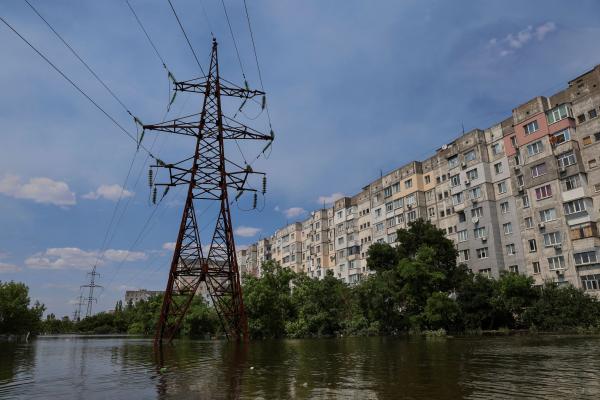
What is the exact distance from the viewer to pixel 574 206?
62188 millimetres

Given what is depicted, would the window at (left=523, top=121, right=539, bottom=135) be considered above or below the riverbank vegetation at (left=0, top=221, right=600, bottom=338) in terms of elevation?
above

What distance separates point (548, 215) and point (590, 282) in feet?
36.3

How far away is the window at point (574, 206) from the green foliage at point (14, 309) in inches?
4232

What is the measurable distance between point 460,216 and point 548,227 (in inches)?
744

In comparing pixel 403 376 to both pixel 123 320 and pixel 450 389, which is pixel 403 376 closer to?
pixel 450 389

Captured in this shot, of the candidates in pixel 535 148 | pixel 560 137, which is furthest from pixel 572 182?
pixel 535 148

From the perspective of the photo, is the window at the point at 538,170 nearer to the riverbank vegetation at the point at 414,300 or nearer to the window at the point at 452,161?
the riverbank vegetation at the point at 414,300

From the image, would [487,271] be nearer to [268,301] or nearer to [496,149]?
[496,149]

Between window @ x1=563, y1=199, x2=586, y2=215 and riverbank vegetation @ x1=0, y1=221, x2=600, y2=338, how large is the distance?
10.6m

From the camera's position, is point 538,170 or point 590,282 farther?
point 538,170

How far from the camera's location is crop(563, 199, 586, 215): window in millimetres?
61188

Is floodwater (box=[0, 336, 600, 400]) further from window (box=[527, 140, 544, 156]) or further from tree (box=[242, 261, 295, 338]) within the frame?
window (box=[527, 140, 544, 156])

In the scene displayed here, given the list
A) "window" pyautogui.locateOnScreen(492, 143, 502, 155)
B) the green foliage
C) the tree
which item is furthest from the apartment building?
the green foliage

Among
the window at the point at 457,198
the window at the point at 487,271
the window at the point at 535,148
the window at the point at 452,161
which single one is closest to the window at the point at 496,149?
the window at the point at 535,148
